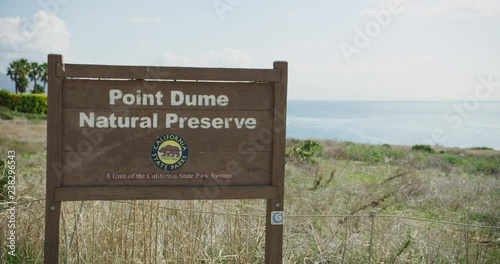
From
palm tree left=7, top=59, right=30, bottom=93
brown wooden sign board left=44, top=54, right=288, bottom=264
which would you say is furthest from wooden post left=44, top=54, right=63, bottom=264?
palm tree left=7, top=59, right=30, bottom=93

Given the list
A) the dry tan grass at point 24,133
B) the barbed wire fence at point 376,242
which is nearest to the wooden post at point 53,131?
the barbed wire fence at point 376,242

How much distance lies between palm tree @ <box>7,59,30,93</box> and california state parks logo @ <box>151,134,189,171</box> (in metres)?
44.3

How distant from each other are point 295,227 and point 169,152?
2.28 m

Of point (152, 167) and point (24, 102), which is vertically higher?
point (24, 102)

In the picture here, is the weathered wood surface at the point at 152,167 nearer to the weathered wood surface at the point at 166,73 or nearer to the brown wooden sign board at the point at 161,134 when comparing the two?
the brown wooden sign board at the point at 161,134

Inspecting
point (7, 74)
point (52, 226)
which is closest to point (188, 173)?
point (52, 226)

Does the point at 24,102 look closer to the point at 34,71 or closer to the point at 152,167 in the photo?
the point at 34,71

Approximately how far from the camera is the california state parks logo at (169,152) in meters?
3.40

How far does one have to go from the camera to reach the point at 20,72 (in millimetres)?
44188

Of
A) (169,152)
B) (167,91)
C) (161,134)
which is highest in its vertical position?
(167,91)

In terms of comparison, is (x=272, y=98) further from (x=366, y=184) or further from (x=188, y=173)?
(x=366, y=184)

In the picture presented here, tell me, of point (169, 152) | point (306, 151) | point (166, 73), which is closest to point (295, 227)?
point (169, 152)

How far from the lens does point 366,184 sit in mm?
8344

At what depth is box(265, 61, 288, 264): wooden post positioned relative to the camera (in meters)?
3.54
